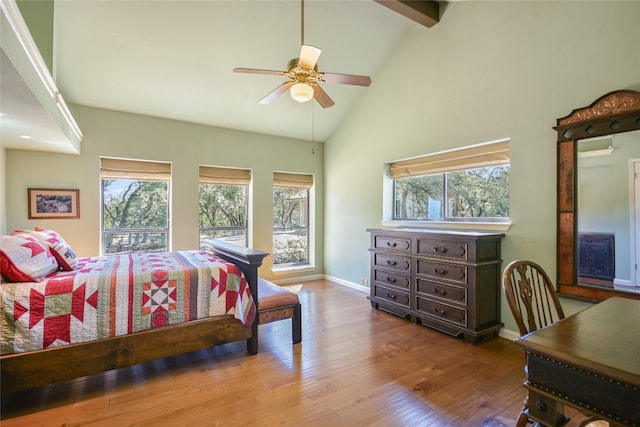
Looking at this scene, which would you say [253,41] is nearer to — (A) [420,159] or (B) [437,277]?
(A) [420,159]

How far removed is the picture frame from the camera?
3715 millimetres

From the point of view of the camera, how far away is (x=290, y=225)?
5.74m

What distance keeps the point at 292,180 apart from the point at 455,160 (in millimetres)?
2894

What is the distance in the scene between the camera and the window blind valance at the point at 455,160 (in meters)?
3.29

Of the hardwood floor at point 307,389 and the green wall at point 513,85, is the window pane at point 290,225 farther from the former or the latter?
the hardwood floor at point 307,389

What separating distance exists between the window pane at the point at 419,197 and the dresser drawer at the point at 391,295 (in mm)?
1136

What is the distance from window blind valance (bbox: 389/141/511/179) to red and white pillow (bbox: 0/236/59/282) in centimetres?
397

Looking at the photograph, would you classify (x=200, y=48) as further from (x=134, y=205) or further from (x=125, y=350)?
(x=125, y=350)

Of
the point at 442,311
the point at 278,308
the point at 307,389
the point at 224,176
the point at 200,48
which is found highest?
the point at 200,48

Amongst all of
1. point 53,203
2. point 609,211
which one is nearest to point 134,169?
point 53,203

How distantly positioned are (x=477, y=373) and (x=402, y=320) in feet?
4.07

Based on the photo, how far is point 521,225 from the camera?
3.06 meters

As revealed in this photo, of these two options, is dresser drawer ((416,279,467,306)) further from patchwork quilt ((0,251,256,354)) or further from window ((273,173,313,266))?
window ((273,173,313,266))

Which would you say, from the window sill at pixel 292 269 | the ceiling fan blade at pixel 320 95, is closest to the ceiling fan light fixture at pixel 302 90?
the ceiling fan blade at pixel 320 95
